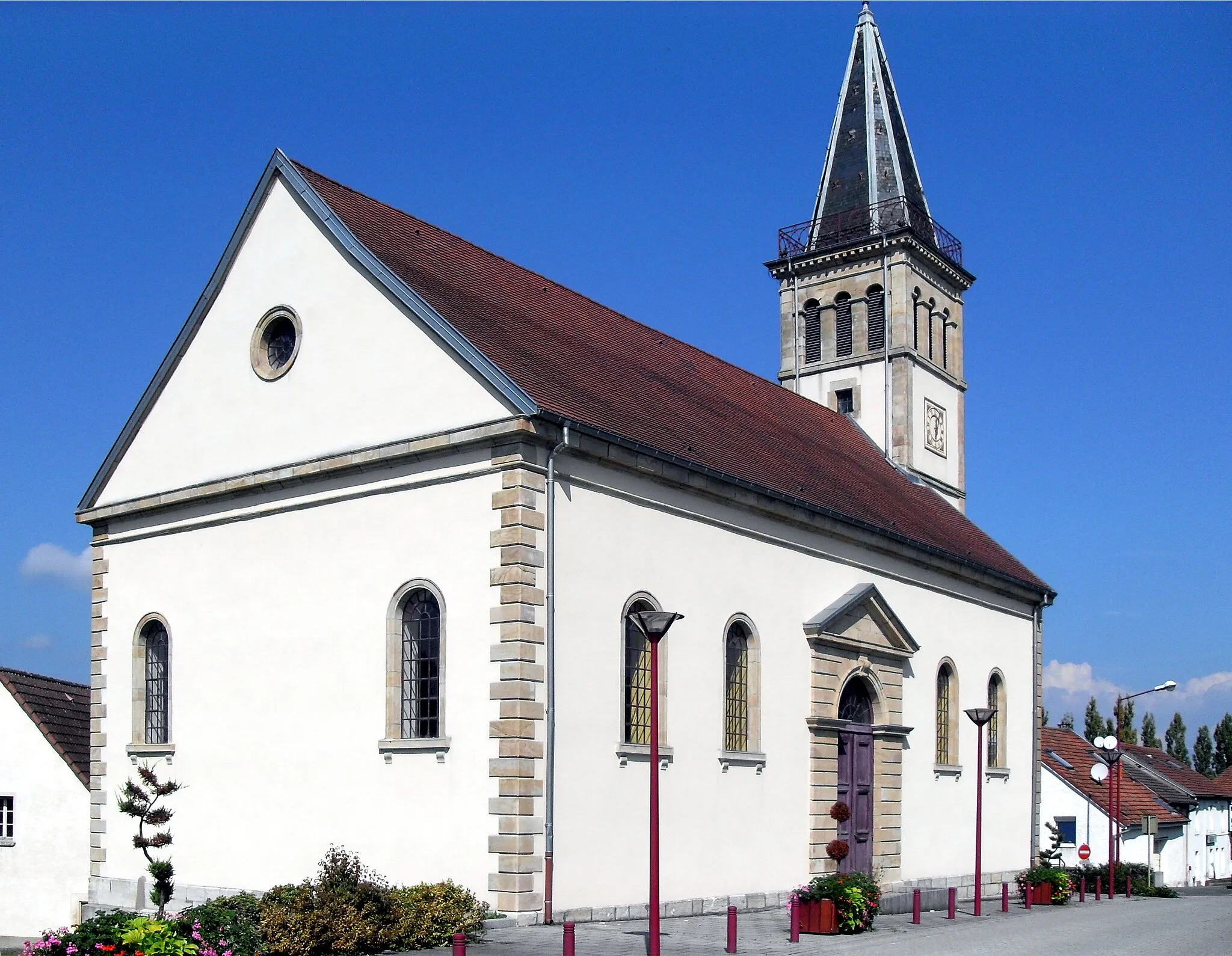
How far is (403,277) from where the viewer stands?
19906mm

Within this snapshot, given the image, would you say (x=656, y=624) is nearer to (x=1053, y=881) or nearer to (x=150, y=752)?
(x=150, y=752)

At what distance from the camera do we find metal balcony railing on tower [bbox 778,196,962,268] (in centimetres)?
3784

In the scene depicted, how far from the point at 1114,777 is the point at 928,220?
768 inches

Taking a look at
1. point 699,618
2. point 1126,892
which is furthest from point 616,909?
point 1126,892

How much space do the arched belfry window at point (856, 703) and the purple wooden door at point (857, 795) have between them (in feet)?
1.10

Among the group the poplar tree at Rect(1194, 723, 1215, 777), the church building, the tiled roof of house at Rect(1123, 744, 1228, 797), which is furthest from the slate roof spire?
the poplar tree at Rect(1194, 723, 1215, 777)

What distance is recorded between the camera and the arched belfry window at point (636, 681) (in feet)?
64.5

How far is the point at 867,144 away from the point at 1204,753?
76298 mm

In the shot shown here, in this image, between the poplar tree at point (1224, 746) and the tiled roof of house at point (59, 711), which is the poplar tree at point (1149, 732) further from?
the tiled roof of house at point (59, 711)

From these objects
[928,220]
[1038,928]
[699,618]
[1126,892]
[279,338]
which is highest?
[928,220]

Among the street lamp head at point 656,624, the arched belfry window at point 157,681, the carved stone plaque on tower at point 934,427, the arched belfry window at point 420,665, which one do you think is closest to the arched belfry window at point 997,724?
the carved stone plaque on tower at point 934,427

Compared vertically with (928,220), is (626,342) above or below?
below

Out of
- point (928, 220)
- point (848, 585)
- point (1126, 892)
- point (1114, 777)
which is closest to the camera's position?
point (848, 585)

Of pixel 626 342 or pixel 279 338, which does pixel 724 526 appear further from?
pixel 279 338
